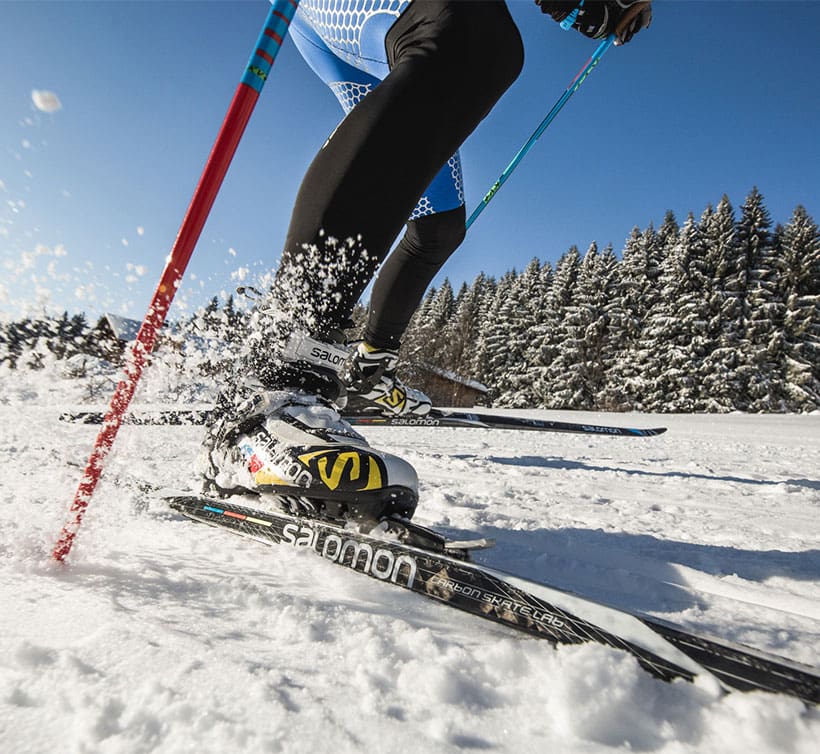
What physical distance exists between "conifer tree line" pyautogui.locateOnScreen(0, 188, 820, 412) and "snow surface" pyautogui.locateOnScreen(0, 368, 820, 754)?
764 inches

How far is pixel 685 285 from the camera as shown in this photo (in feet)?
72.1

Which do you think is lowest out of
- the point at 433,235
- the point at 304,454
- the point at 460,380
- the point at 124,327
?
the point at 304,454

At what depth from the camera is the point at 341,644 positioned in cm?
57

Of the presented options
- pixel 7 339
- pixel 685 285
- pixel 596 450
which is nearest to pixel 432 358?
pixel 685 285

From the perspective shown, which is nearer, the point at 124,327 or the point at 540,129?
the point at 540,129

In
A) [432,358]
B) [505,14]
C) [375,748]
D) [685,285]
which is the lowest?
[375,748]

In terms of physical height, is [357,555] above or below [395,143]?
below

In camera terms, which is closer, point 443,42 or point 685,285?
Result: point 443,42

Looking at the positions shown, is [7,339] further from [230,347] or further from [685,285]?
[685,285]

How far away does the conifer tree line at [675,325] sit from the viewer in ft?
65.1

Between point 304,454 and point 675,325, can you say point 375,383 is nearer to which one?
point 304,454

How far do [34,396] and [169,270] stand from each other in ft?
6.28

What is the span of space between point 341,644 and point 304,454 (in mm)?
408

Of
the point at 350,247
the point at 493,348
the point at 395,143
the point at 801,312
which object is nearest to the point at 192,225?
the point at 350,247
